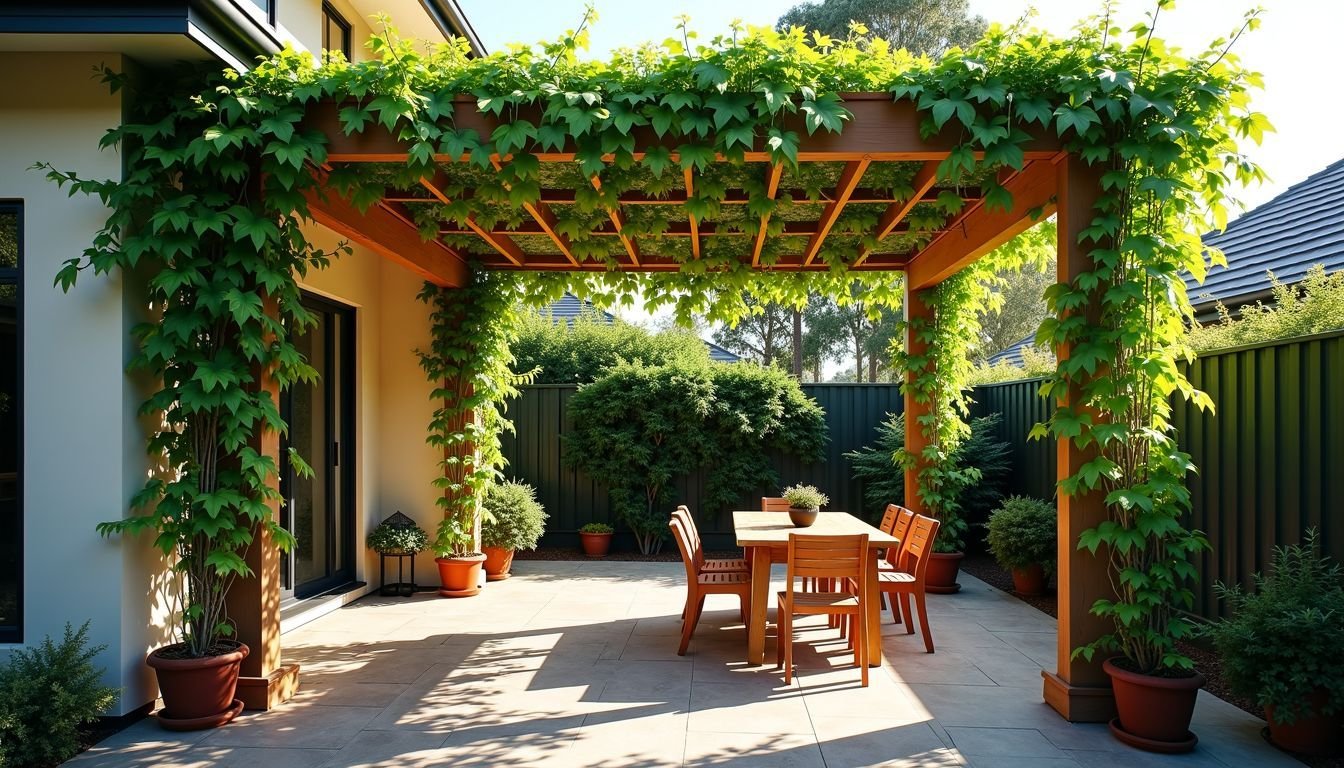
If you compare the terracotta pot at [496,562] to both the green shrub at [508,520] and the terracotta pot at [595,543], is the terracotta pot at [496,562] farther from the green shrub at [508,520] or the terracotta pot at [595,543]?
the terracotta pot at [595,543]

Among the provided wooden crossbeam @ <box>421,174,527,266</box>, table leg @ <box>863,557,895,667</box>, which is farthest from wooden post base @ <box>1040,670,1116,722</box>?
wooden crossbeam @ <box>421,174,527,266</box>

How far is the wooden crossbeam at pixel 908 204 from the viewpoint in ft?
14.1

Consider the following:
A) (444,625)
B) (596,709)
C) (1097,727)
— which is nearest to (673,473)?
(444,625)

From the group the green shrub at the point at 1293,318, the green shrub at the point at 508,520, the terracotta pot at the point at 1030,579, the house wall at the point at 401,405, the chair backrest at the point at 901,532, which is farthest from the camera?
the green shrub at the point at 508,520

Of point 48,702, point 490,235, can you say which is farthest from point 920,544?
point 48,702

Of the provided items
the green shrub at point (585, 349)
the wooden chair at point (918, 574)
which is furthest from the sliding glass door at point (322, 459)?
the wooden chair at point (918, 574)

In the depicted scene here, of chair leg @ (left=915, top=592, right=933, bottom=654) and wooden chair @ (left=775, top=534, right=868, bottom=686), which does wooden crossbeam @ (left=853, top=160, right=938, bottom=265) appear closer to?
wooden chair @ (left=775, top=534, right=868, bottom=686)

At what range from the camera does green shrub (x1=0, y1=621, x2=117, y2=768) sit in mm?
3197

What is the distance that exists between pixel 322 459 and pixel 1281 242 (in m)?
8.09

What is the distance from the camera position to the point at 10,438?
3842 mm

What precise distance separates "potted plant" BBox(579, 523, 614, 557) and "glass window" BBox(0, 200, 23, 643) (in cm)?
557

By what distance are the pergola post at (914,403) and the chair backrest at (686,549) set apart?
290 centimetres

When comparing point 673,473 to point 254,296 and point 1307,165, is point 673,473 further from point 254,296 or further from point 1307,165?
point 1307,165

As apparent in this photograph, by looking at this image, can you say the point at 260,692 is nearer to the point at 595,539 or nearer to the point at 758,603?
the point at 758,603
